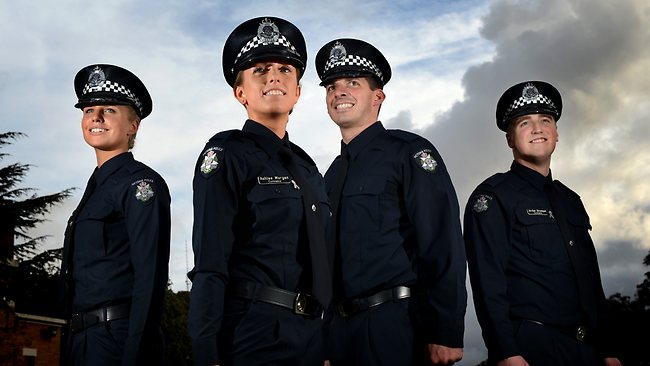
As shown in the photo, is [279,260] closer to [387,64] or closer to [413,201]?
[413,201]

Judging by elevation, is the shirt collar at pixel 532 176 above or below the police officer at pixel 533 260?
above

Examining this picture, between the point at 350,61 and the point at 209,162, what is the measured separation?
85.2 inches

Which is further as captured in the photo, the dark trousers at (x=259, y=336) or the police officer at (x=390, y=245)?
the police officer at (x=390, y=245)

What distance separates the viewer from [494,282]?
741cm

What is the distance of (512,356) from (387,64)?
261 centimetres

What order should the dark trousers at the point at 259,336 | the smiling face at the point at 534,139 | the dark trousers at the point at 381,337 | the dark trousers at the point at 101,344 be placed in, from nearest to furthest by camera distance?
the dark trousers at the point at 259,336
the dark trousers at the point at 381,337
the dark trousers at the point at 101,344
the smiling face at the point at 534,139

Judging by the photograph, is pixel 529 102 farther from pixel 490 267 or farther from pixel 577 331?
pixel 577 331

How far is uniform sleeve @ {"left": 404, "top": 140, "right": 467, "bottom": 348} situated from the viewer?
603cm

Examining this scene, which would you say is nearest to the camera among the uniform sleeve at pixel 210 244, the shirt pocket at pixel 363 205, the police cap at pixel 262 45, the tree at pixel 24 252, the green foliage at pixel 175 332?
the uniform sleeve at pixel 210 244

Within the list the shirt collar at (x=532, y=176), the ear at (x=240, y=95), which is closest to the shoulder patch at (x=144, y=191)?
the ear at (x=240, y=95)

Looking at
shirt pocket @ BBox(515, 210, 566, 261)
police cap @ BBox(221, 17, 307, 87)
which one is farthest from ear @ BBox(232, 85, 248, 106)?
shirt pocket @ BBox(515, 210, 566, 261)

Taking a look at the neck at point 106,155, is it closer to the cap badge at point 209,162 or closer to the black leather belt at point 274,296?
the cap badge at point 209,162

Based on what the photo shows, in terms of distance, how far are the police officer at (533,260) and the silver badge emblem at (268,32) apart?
2819 mm

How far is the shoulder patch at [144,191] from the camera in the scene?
21.4ft
